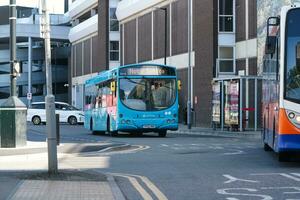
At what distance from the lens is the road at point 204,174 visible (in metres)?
11.1

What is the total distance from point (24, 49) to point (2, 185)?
296 feet

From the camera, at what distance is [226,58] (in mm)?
47062

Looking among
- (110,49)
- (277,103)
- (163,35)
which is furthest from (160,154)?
(110,49)

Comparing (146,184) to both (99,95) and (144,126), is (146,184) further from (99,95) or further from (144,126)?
(99,95)

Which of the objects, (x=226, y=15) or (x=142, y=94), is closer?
(x=142, y=94)

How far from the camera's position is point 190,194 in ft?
36.3

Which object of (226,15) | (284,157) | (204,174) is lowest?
(204,174)

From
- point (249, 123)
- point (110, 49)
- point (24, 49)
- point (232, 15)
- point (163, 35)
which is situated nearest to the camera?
point (249, 123)

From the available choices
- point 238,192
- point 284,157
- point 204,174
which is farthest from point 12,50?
point 238,192

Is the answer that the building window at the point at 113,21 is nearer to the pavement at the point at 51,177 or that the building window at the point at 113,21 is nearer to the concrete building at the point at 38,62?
the concrete building at the point at 38,62

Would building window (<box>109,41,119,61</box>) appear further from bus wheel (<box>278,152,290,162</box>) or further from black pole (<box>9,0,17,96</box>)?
bus wheel (<box>278,152,290,162</box>)

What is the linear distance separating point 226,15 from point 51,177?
35.4 metres

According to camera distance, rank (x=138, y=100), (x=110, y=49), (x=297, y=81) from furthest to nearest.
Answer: (x=110, y=49), (x=138, y=100), (x=297, y=81)

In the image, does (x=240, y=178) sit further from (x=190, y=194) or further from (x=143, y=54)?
(x=143, y=54)
